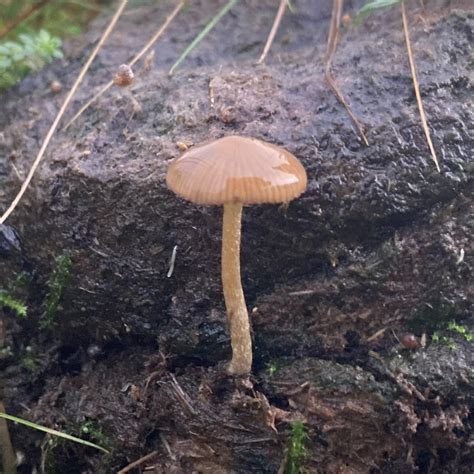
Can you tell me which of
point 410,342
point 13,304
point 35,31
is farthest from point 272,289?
point 35,31

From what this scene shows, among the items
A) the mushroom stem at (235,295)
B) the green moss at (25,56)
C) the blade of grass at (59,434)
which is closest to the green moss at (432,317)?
the mushroom stem at (235,295)

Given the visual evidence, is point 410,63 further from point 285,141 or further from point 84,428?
point 84,428

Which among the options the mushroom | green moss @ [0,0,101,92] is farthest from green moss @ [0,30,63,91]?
the mushroom

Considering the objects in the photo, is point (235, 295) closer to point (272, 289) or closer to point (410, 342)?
point (272, 289)

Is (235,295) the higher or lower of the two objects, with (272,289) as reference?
higher

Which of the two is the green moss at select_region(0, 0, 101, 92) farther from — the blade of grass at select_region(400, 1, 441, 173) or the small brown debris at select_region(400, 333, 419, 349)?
the small brown debris at select_region(400, 333, 419, 349)

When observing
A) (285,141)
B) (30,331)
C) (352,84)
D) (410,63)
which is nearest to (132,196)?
(285,141)
